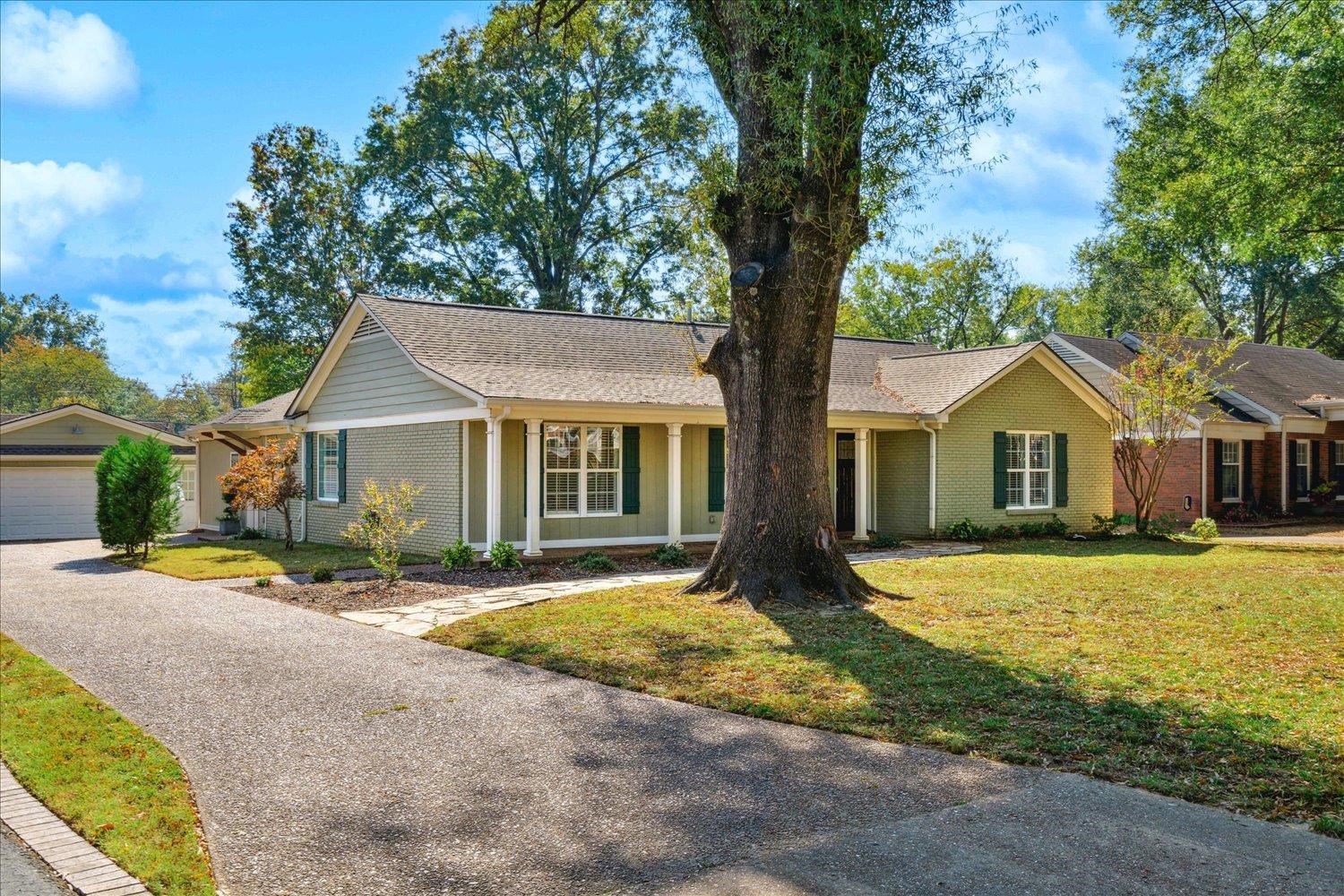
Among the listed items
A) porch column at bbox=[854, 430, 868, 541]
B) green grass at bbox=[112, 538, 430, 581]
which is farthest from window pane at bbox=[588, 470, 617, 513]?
porch column at bbox=[854, 430, 868, 541]

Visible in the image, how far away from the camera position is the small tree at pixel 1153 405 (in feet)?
62.3

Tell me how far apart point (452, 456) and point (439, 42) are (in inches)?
954

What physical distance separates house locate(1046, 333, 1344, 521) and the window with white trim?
442 cm

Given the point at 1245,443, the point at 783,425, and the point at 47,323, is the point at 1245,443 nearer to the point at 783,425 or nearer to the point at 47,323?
the point at 783,425

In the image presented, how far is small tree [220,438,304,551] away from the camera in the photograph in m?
17.3

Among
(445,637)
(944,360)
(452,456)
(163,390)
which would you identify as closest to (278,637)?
(445,637)

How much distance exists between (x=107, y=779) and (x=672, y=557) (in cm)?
1048

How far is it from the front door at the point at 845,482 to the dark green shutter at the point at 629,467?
525 centimetres

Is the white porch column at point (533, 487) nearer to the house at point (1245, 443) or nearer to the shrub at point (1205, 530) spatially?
the shrub at point (1205, 530)

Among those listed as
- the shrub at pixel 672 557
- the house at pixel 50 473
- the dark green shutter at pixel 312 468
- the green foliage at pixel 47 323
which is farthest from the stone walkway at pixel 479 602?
the green foliage at pixel 47 323

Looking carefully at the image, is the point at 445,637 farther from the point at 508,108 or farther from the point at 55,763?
the point at 508,108

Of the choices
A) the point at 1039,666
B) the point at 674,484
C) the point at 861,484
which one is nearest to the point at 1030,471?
the point at 861,484

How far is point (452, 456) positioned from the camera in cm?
1539

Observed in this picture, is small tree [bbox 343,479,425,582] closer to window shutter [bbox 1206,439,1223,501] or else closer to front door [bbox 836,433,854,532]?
front door [bbox 836,433,854,532]
